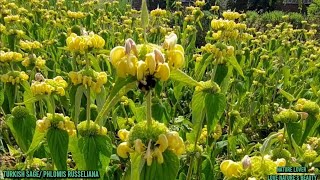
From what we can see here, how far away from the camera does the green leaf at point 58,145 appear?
1076 mm

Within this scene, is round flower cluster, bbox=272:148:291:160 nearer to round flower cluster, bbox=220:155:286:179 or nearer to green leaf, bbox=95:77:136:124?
round flower cluster, bbox=220:155:286:179

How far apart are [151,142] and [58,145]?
1.15ft

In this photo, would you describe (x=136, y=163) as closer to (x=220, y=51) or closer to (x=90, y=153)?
(x=90, y=153)

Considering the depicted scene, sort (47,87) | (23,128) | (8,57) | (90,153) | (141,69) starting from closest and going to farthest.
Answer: (141,69) < (90,153) < (47,87) < (23,128) < (8,57)

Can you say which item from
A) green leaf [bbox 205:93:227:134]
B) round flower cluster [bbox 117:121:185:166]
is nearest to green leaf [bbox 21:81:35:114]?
green leaf [bbox 205:93:227:134]

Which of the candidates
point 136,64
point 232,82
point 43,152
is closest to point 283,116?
point 136,64

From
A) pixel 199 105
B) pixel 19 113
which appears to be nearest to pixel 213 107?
pixel 199 105

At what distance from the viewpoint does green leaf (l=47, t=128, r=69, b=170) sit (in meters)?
1.08

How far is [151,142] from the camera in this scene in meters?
0.83

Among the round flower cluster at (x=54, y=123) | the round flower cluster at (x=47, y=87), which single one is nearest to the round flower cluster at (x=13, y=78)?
the round flower cluster at (x=47, y=87)

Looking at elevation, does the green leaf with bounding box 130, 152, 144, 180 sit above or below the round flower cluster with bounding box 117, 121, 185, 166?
below

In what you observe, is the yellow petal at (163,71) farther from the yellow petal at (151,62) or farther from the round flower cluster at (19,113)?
the round flower cluster at (19,113)

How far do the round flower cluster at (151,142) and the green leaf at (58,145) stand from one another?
255 millimetres

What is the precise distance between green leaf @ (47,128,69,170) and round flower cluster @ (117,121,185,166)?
255 millimetres
